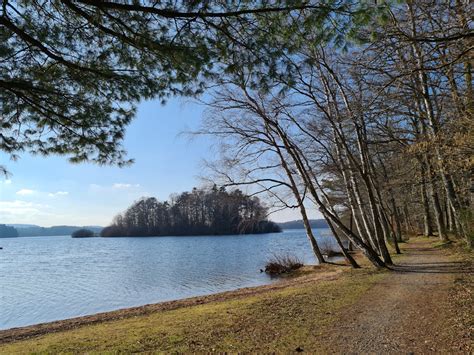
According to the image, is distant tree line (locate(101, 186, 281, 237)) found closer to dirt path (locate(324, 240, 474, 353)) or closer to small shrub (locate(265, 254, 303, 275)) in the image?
small shrub (locate(265, 254, 303, 275))

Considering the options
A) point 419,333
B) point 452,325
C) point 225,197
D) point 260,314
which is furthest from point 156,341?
point 225,197

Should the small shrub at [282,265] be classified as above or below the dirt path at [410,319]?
below

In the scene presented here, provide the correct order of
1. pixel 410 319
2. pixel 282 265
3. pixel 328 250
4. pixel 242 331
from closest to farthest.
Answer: pixel 410 319
pixel 242 331
pixel 282 265
pixel 328 250

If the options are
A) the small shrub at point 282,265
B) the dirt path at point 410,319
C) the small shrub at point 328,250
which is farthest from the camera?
the small shrub at point 328,250

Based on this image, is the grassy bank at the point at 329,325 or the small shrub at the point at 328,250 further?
the small shrub at the point at 328,250

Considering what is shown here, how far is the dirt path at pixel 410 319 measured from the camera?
179 inches

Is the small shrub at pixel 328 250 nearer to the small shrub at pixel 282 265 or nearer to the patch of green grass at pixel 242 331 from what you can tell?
the small shrub at pixel 282 265

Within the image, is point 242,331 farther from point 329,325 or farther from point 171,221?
point 171,221

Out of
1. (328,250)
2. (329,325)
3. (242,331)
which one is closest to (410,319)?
(329,325)

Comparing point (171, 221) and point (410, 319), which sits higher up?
point (171, 221)

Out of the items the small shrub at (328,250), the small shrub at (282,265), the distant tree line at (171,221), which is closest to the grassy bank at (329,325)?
the small shrub at (282,265)

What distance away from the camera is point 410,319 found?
565cm

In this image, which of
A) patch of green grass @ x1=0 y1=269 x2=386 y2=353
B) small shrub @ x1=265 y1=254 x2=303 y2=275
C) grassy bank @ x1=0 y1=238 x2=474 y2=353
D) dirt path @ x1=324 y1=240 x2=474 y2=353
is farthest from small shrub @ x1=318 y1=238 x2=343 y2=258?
patch of green grass @ x1=0 y1=269 x2=386 y2=353

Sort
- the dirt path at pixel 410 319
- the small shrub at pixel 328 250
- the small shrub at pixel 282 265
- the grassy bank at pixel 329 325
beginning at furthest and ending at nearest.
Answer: the small shrub at pixel 328 250, the small shrub at pixel 282 265, the grassy bank at pixel 329 325, the dirt path at pixel 410 319
